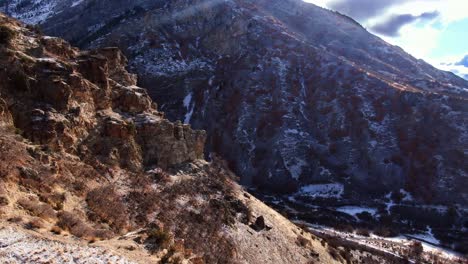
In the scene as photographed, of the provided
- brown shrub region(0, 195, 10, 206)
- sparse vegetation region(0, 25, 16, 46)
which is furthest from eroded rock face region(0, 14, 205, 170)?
brown shrub region(0, 195, 10, 206)

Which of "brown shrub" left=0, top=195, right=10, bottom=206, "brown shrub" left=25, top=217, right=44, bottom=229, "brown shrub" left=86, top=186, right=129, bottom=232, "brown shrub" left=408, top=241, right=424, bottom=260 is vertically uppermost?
"brown shrub" left=0, top=195, right=10, bottom=206

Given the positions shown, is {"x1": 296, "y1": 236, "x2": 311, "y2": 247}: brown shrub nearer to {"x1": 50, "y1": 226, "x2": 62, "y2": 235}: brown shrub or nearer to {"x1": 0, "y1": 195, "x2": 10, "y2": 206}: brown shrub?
{"x1": 50, "y1": 226, "x2": 62, "y2": 235}: brown shrub

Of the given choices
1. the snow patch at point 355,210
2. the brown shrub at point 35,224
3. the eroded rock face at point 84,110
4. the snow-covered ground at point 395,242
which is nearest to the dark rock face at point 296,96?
the snow patch at point 355,210

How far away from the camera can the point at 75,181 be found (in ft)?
78.6

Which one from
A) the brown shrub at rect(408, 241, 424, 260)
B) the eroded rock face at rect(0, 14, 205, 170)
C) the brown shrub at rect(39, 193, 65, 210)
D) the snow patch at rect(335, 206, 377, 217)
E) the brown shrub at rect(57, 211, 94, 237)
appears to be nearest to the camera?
the brown shrub at rect(57, 211, 94, 237)

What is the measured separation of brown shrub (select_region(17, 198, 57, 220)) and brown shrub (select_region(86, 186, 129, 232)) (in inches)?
116

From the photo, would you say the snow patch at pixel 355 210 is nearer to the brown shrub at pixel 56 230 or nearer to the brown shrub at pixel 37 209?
the brown shrub at pixel 37 209

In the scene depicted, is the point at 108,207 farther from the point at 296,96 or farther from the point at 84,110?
the point at 296,96

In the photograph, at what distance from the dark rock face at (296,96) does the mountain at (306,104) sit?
0.31 m

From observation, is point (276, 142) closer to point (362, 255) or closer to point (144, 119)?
point (362, 255)

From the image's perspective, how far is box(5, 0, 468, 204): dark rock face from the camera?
10081 centimetres

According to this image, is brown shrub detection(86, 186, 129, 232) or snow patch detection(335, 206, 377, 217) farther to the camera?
snow patch detection(335, 206, 377, 217)

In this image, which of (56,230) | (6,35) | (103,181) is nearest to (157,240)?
(56,230)

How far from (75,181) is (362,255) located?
136 ft
